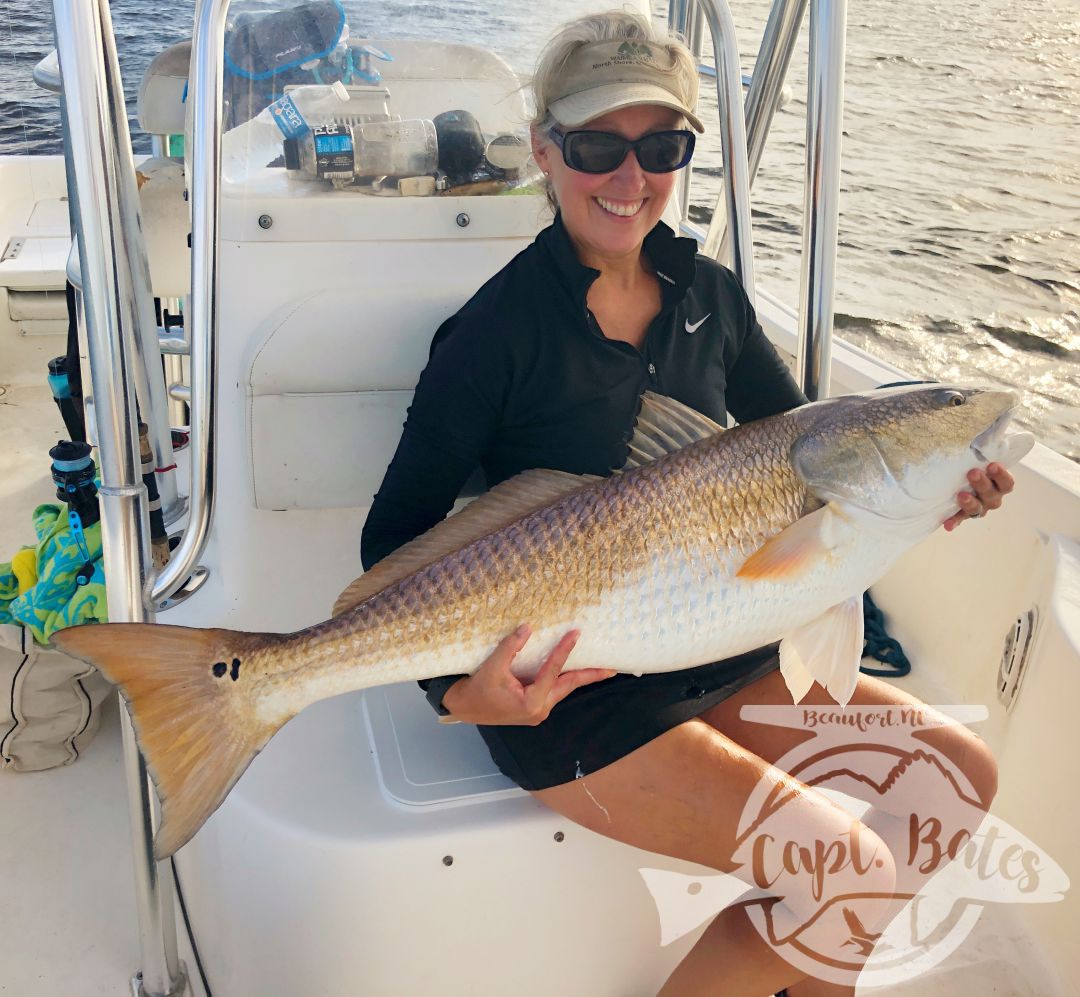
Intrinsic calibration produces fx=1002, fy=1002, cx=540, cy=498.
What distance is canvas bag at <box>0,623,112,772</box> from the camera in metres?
2.43

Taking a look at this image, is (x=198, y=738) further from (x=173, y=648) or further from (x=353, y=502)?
(x=353, y=502)

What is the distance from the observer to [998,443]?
1.54 metres

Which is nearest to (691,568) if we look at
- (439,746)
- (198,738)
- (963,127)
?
(439,746)

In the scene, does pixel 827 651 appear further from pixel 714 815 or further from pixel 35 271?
pixel 35 271

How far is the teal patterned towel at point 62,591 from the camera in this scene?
2359mm

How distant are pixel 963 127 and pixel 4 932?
43.1ft

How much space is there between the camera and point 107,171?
1.46 meters

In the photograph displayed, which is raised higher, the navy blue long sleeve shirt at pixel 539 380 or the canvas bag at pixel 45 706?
the navy blue long sleeve shirt at pixel 539 380

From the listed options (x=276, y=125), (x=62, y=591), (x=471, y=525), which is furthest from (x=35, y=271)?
(x=471, y=525)

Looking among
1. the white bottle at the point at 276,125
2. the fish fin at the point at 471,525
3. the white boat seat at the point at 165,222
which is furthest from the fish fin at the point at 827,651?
the white boat seat at the point at 165,222

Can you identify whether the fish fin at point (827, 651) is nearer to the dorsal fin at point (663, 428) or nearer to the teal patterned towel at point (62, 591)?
the dorsal fin at point (663, 428)

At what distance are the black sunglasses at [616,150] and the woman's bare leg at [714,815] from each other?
3.23 ft

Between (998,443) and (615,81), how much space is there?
2.93 ft

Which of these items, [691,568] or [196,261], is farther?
[196,261]
